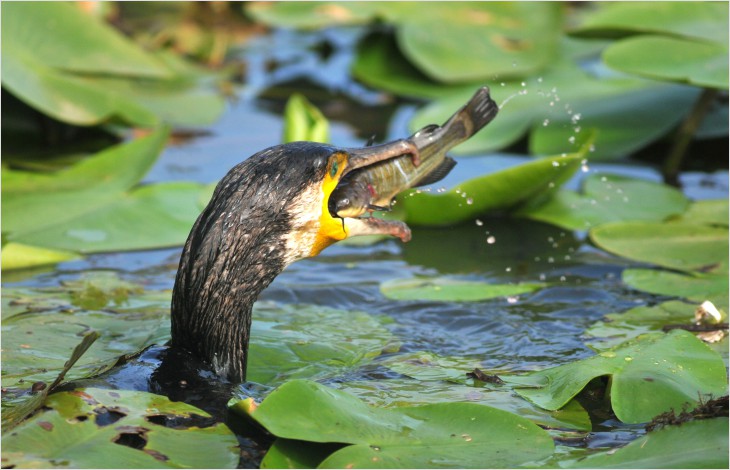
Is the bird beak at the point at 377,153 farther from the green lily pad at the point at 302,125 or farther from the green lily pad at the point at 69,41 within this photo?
the green lily pad at the point at 69,41

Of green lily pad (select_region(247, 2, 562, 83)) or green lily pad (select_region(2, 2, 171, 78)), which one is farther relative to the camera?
green lily pad (select_region(247, 2, 562, 83))

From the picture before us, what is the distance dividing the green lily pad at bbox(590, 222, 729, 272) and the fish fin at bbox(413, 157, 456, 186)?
116 cm

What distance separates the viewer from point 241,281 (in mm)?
3588

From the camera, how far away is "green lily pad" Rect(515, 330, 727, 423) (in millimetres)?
3420

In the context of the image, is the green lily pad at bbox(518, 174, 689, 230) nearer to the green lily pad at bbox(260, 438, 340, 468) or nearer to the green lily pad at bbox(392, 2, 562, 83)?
the green lily pad at bbox(392, 2, 562, 83)

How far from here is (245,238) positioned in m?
3.53

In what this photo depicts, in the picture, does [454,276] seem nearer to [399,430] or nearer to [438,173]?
[438,173]

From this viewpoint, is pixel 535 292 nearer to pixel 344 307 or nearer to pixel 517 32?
pixel 344 307

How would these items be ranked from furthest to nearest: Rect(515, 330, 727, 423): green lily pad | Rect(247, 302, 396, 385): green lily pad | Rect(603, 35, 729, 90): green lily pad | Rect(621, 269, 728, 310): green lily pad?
Rect(603, 35, 729, 90): green lily pad < Rect(621, 269, 728, 310): green lily pad < Rect(247, 302, 396, 385): green lily pad < Rect(515, 330, 727, 423): green lily pad

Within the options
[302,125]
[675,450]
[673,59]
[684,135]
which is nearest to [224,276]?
[675,450]

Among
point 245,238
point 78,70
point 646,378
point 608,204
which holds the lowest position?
point 646,378

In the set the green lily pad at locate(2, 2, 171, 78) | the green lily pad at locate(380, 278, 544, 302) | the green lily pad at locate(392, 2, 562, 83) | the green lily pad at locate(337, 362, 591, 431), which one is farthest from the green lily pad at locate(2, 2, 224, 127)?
the green lily pad at locate(337, 362, 591, 431)

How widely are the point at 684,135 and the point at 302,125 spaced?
216cm

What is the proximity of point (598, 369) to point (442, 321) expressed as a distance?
3.56 feet
